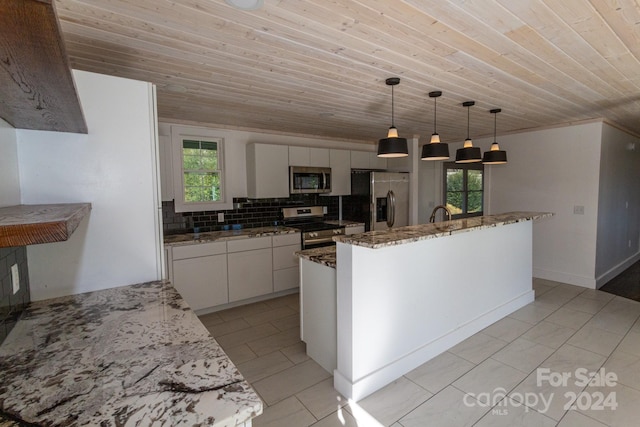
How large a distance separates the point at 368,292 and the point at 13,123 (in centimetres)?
217

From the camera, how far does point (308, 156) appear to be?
15.5 ft

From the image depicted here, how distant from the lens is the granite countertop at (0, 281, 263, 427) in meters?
0.84

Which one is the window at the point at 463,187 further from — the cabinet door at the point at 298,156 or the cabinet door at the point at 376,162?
the cabinet door at the point at 298,156

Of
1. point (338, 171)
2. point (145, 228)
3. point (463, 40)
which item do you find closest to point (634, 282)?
point (338, 171)

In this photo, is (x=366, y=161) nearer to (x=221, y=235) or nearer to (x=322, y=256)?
(x=221, y=235)

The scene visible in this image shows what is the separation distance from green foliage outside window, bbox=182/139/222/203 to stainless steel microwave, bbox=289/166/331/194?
1.04 meters

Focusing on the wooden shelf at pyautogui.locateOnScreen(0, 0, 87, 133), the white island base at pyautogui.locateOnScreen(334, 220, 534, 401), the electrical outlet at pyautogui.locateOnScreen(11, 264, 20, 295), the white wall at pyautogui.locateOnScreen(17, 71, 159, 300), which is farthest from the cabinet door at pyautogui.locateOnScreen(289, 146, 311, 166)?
the electrical outlet at pyautogui.locateOnScreen(11, 264, 20, 295)

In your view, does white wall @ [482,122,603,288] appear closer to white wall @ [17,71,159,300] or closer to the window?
the window

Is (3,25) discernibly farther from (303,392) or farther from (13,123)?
(303,392)

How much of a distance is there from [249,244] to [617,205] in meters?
5.68

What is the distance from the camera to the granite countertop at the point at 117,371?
84cm

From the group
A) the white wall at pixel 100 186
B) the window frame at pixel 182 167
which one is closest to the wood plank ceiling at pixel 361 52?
the white wall at pixel 100 186

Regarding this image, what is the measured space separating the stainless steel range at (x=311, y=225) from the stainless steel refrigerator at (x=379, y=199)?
59cm

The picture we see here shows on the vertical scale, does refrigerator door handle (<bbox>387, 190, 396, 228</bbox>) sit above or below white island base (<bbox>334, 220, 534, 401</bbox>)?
above
